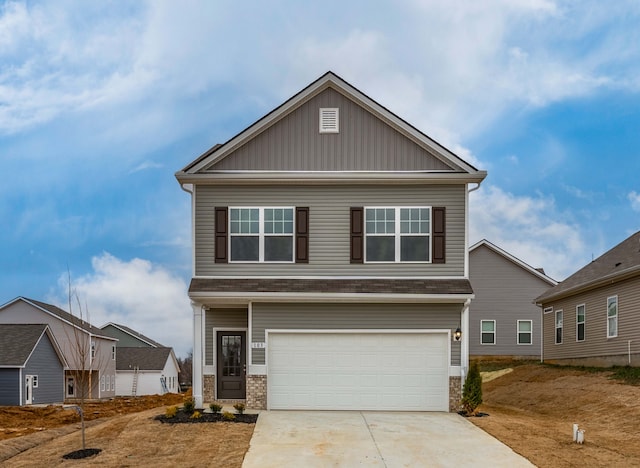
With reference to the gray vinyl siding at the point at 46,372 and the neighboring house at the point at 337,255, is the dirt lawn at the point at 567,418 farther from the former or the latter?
the gray vinyl siding at the point at 46,372

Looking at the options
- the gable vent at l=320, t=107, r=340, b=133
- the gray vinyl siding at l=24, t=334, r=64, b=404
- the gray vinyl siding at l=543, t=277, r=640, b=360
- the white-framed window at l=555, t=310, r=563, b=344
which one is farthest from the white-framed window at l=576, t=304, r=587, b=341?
the gray vinyl siding at l=24, t=334, r=64, b=404

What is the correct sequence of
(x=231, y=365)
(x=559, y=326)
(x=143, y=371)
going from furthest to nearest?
(x=143, y=371) → (x=559, y=326) → (x=231, y=365)

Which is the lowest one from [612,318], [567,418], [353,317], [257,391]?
[567,418]

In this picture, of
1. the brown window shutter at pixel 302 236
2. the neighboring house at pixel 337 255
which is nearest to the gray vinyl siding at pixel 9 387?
the neighboring house at pixel 337 255

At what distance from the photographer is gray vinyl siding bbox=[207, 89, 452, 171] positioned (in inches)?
709

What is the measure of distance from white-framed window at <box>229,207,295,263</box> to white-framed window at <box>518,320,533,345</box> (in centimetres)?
2078

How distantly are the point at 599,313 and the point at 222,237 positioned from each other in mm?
15056

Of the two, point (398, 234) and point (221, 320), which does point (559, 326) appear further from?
point (221, 320)

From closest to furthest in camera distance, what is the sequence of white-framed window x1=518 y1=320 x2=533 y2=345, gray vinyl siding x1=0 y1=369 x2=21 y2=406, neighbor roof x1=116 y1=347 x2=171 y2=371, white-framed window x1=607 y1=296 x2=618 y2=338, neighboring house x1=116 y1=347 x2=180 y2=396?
white-framed window x1=607 y1=296 x2=618 y2=338 < gray vinyl siding x1=0 y1=369 x2=21 y2=406 < white-framed window x1=518 y1=320 x2=533 y2=345 < neighboring house x1=116 y1=347 x2=180 y2=396 < neighbor roof x1=116 y1=347 x2=171 y2=371

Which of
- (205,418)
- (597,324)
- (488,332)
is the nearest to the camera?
(205,418)

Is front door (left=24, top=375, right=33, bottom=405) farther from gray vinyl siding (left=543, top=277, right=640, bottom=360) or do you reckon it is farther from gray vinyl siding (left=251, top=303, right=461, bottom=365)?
gray vinyl siding (left=543, top=277, right=640, bottom=360)

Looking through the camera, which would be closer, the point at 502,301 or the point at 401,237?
the point at 401,237

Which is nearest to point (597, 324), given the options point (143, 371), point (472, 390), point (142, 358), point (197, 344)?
point (472, 390)

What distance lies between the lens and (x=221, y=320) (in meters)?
18.8
